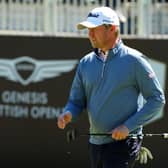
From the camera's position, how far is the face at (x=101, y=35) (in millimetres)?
4367

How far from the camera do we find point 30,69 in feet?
26.0

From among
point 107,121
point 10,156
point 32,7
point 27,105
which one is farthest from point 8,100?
point 107,121

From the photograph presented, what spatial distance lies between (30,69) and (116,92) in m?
3.65

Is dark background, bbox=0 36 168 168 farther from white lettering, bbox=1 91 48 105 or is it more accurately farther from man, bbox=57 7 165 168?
man, bbox=57 7 165 168

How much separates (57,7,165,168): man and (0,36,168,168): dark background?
11.3ft

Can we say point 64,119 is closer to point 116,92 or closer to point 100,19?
point 116,92

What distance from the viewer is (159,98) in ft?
14.2

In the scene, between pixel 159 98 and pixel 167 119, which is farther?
pixel 167 119

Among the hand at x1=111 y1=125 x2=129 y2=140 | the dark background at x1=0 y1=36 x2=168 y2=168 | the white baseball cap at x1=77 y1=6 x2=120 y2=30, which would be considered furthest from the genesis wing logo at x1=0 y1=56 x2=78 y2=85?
the hand at x1=111 y1=125 x2=129 y2=140

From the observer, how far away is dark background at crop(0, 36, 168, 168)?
313 inches

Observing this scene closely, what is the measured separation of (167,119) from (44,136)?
160 cm

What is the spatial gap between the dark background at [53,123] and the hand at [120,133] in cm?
370

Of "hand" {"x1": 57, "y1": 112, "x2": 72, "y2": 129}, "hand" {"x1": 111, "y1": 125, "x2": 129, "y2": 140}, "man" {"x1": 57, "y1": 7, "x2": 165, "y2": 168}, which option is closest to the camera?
"hand" {"x1": 111, "y1": 125, "x2": 129, "y2": 140}

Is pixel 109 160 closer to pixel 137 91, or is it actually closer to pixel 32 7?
pixel 137 91
